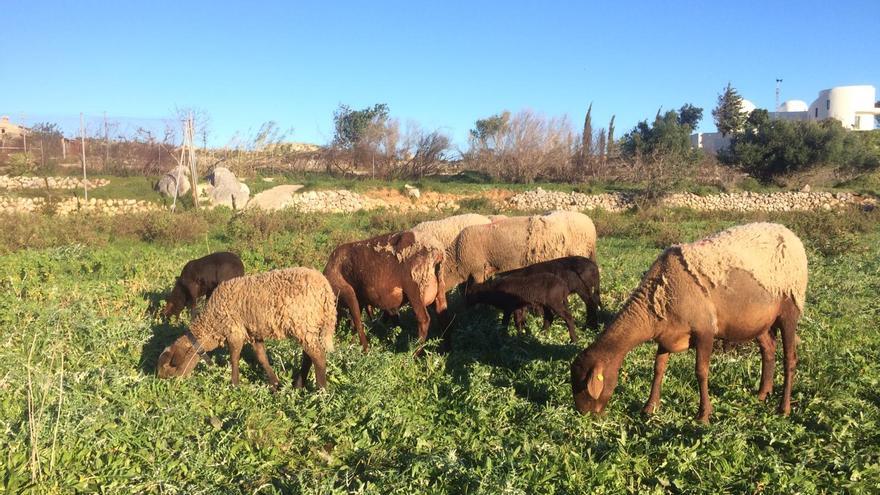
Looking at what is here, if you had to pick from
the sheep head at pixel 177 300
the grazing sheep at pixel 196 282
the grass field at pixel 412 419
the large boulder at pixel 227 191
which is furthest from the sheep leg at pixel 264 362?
the large boulder at pixel 227 191

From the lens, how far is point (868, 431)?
4.88 m

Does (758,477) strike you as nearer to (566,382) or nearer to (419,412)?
(566,382)

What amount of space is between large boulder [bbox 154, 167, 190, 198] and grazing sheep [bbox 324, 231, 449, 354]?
19737 mm

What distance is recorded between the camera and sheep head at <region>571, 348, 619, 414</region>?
5176mm

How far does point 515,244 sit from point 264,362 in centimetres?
443

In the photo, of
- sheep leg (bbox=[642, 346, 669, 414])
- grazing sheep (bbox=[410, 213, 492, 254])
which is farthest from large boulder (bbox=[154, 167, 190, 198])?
sheep leg (bbox=[642, 346, 669, 414])

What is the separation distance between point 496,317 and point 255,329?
148 inches

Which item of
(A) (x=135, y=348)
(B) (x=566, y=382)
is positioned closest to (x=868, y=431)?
(B) (x=566, y=382)

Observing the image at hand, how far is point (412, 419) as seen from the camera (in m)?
5.28

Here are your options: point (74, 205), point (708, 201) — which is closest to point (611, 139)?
point (708, 201)

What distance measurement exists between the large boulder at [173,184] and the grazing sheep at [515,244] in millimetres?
19508

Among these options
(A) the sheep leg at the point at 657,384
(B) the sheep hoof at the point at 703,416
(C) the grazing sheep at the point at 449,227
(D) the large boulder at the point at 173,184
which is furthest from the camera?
(D) the large boulder at the point at 173,184

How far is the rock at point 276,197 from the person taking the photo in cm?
2589

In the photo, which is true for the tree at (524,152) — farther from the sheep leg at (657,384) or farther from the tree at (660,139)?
the sheep leg at (657,384)
